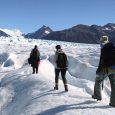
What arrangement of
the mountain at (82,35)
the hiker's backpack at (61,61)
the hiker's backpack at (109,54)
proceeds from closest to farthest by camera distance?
the hiker's backpack at (109,54)
the hiker's backpack at (61,61)
the mountain at (82,35)

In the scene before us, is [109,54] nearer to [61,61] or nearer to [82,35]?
[61,61]

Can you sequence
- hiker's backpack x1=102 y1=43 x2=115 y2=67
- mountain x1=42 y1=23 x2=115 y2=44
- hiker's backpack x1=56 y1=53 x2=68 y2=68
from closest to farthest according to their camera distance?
hiker's backpack x1=102 y1=43 x2=115 y2=67, hiker's backpack x1=56 y1=53 x2=68 y2=68, mountain x1=42 y1=23 x2=115 y2=44

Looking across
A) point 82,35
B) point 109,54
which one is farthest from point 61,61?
point 82,35

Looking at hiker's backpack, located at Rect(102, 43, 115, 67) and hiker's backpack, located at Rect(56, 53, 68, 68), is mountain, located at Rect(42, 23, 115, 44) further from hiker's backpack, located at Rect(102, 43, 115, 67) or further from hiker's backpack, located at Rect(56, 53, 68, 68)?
hiker's backpack, located at Rect(102, 43, 115, 67)

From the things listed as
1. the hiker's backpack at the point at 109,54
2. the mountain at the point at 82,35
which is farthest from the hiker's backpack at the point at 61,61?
the mountain at the point at 82,35

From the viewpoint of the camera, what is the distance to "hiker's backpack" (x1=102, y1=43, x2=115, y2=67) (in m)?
14.0

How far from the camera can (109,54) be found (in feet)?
46.0

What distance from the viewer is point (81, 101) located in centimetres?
1532

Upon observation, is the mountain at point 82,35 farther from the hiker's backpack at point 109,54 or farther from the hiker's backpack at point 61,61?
the hiker's backpack at point 109,54

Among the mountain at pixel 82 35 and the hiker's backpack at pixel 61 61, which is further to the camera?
the mountain at pixel 82 35

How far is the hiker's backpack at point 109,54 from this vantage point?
14.0 meters

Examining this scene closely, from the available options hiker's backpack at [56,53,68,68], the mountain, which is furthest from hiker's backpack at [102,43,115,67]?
the mountain

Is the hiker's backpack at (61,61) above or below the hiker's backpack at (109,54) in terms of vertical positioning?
below

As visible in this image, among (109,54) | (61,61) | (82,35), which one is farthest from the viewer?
(82,35)
